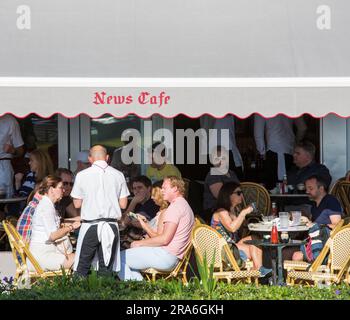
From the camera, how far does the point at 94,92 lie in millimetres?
8789

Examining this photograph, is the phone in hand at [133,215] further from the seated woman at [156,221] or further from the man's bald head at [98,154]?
the man's bald head at [98,154]

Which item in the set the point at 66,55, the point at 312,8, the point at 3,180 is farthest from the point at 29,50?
the point at 3,180

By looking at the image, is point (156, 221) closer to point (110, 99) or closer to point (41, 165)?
point (110, 99)

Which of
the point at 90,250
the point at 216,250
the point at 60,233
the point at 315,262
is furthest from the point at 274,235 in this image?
the point at 60,233

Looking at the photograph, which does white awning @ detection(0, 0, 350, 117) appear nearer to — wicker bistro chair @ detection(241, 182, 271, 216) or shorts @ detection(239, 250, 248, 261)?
shorts @ detection(239, 250, 248, 261)

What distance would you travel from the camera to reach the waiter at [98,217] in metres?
9.11

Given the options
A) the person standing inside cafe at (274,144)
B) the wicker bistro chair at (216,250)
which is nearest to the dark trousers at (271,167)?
the person standing inside cafe at (274,144)

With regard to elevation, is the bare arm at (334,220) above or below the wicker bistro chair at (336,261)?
above

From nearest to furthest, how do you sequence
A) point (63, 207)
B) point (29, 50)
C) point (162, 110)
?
point (162, 110) → point (29, 50) → point (63, 207)

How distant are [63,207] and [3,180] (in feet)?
7.27

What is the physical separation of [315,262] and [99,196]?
7.71 ft

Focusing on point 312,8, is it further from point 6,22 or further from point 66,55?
point 6,22

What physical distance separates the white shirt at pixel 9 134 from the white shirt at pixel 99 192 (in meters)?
4.26

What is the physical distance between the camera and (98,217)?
9.11m
